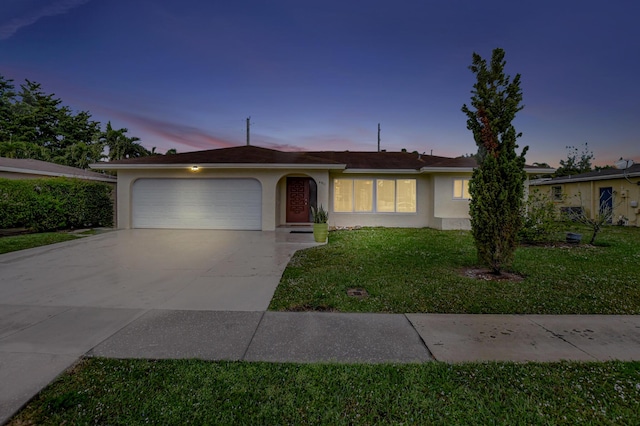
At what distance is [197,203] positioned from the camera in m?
12.2

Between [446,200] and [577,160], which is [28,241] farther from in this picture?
[577,160]

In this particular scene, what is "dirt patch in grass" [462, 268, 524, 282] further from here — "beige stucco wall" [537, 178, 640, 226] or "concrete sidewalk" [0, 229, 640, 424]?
"beige stucco wall" [537, 178, 640, 226]

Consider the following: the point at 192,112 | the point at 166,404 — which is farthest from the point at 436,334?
the point at 192,112

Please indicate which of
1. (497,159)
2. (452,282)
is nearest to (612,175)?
(497,159)

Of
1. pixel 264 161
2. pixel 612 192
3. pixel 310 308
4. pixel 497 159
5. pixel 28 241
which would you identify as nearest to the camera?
pixel 310 308

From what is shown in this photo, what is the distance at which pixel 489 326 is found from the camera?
333 cm

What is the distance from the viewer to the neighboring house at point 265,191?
467 inches

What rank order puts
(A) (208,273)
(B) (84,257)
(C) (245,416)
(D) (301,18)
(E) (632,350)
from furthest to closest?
(D) (301,18) < (B) (84,257) < (A) (208,273) < (E) (632,350) < (C) (245,416)

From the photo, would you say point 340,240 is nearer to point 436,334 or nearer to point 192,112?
point 436,334

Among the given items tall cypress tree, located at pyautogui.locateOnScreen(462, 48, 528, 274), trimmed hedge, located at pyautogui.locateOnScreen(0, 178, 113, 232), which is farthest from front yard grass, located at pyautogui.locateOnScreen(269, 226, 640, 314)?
trimmed hedge, located at pyautogui.locateOnScreen(0, 178, 113, 232)

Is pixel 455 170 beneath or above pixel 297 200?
above

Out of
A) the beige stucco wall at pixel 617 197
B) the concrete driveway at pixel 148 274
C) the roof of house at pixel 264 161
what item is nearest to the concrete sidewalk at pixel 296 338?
the concrete driveway at pixel 148 274

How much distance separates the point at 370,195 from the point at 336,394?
11.7 metres

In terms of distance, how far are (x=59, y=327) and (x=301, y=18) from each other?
11287mm
